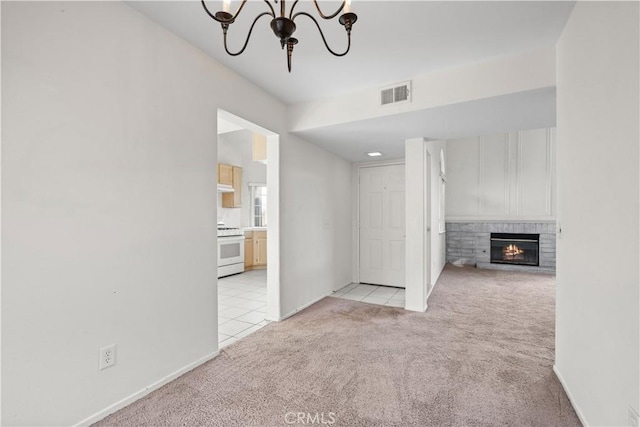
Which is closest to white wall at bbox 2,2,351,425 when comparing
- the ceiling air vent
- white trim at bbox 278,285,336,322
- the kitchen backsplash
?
white trim at bbox 278,285,336,322

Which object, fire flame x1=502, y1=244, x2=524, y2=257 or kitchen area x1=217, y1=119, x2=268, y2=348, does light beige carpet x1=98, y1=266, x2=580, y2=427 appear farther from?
fire flame x1=502, y1=244, x2=524, y2=257

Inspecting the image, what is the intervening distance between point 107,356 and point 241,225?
5460 millimetres

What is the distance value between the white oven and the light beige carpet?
2.66 m

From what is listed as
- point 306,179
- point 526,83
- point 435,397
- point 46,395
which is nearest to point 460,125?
point 526,83

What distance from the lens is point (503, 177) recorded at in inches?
257

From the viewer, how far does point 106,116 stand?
5.49ft

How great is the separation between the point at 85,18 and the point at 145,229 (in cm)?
119

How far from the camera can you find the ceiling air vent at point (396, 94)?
264 cm

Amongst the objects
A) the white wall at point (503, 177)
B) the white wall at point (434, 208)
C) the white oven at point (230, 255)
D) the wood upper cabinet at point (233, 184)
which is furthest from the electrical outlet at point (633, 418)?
the wood upper cabinet at point (233, 184)

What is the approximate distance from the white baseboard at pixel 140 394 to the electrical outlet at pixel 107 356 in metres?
0.24

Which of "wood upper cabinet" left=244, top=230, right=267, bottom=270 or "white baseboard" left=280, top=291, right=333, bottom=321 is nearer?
"white baseboard" left=280, top=291, right=333, bottom=321

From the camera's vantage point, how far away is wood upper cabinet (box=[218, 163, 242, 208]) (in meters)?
6.33

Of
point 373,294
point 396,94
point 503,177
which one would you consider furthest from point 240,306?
point 503,177

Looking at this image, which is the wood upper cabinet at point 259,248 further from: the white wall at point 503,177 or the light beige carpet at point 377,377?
the white wall at point 503,177
